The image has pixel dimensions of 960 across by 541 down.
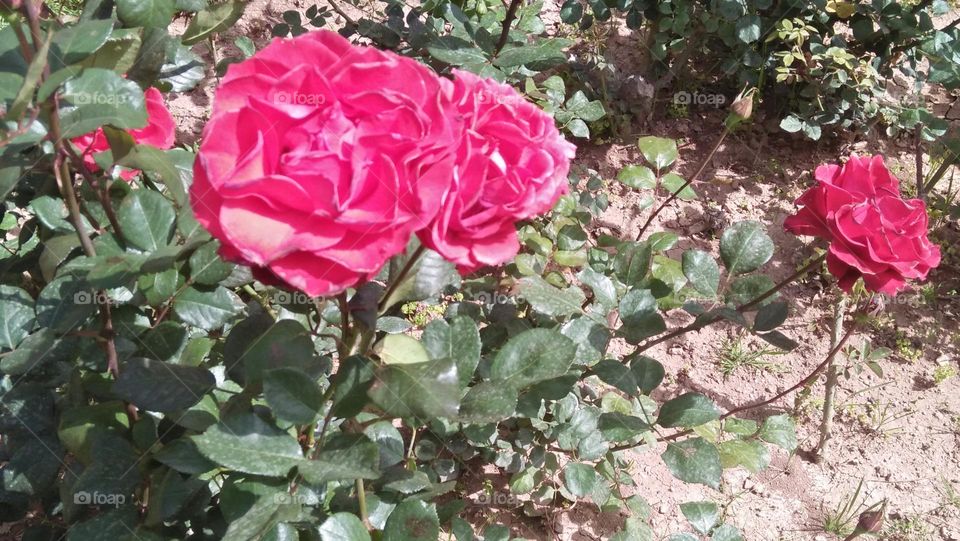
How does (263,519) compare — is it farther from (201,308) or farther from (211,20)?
(211,20)

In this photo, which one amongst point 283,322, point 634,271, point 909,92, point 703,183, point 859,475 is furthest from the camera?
point 909,92

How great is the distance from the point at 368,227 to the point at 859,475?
2.07 metres

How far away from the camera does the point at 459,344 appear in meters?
1.07

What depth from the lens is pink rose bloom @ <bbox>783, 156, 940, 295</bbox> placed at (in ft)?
4.33

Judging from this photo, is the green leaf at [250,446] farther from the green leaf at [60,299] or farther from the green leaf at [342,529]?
the green leaf at [60,299]

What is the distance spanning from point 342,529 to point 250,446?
7.5 inches

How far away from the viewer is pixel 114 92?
2.83ft

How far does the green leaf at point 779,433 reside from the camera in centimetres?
171

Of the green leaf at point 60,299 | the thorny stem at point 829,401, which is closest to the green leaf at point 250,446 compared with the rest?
the green leaf at point 60,299

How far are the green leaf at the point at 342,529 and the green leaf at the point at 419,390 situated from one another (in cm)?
22

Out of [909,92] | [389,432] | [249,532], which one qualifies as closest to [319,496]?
[249,532]

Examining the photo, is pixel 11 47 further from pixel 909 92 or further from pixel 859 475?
pixel 909 92

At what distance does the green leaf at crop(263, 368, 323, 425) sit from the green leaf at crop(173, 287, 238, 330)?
0.28 m

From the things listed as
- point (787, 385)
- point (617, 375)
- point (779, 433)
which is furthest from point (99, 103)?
point (787, 385)
